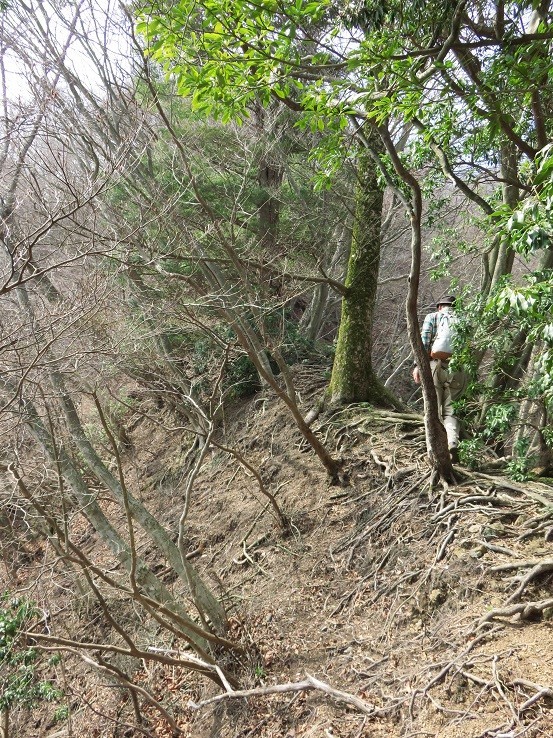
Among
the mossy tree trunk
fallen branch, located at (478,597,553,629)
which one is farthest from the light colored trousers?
fallen branch, located at (478,597,553,629)

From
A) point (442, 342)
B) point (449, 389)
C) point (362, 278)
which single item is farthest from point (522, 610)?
point (362, 278)

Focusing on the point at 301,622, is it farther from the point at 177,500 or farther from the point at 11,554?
the point at 11,554

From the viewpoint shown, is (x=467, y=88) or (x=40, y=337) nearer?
(x=467, y=88)

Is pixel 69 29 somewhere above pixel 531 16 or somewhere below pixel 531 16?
above

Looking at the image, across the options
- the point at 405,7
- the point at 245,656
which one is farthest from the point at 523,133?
the point at 245,656

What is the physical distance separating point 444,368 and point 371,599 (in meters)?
2.71

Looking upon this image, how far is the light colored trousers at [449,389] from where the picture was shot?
5.60m

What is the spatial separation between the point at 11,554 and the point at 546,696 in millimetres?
10854

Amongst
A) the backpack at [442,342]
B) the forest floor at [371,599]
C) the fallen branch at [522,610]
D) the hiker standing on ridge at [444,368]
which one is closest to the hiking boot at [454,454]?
the hiker standing on ridge at [444,368]

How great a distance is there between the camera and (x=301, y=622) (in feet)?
18.4

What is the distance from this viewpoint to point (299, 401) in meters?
8.88

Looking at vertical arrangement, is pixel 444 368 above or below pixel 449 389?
above

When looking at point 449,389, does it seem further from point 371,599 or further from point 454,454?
point 371,599

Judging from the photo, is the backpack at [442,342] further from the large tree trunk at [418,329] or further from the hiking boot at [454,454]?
the hiking boot at [454,454]
